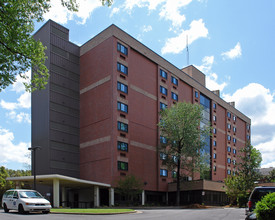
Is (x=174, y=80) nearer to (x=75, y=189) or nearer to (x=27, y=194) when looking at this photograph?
(x=75, y=189)

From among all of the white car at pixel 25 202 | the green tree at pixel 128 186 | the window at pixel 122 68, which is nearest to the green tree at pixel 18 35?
the white car at pixel 25 202

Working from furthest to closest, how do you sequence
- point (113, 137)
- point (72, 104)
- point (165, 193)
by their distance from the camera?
1. point (165, 193)
2. point (72, 104)
3. point (113, 137)

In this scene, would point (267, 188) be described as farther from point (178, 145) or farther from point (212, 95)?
point (212, 95)

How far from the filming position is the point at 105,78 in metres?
41.9

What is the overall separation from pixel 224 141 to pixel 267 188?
58.6 metres

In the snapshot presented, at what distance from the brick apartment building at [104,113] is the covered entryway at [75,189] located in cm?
72

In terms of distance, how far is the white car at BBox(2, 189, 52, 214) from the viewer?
18.2 m

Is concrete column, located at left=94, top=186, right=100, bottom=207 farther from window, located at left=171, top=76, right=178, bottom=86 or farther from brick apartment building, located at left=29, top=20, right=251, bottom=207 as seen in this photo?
window, located at left=171, top=76, right=178, bottom=86

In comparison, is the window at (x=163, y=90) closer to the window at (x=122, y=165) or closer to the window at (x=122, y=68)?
the window at (x=122, y=68)

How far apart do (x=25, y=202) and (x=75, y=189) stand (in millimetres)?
26187

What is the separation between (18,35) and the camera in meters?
12.0

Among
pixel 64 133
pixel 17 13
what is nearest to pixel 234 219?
pixel 17 13

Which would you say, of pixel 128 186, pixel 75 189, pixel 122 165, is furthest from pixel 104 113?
pixel 75 189

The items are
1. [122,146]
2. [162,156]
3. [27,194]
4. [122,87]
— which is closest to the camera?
[27,194]
